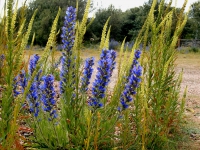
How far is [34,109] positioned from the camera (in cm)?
226

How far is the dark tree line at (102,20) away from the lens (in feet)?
84.5

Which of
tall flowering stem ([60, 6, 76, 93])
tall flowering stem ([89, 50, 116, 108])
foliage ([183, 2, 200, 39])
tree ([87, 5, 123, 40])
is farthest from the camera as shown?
tree ([87, 5, 123, 40])

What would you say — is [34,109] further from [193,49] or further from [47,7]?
[47,7]

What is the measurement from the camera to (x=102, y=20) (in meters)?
30.5

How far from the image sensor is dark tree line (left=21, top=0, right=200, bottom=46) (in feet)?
84.5

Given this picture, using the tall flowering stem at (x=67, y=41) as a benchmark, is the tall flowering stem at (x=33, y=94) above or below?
below

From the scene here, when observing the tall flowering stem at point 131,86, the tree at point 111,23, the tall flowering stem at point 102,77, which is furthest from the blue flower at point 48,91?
the tree at point 111,23

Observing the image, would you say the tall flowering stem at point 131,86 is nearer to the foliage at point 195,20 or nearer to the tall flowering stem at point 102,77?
the tall flowering stem at point 102,77

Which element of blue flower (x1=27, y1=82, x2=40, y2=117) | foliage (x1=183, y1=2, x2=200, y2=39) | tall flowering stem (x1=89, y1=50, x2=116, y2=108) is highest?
foliage (x1=183, y1=2, x2=200, y2=39)

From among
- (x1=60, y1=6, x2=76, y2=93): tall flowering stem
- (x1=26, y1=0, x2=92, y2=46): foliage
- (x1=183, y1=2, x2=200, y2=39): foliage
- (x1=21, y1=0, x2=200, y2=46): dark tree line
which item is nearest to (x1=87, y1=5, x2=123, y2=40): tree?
(x1=21, y1=0, x2=200, y2=46): dark tree line

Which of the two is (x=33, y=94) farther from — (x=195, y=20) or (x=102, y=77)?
(x=195, y=20)

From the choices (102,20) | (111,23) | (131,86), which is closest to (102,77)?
(131,86)

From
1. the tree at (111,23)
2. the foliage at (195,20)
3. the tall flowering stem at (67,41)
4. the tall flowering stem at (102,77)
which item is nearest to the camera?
the tall flowering stem at (102,77)

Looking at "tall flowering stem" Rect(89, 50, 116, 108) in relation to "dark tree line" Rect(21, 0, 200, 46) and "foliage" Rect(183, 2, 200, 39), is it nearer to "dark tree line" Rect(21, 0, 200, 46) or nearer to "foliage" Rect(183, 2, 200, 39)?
"dark tree line" Rect(21, 0, 200, 46)
